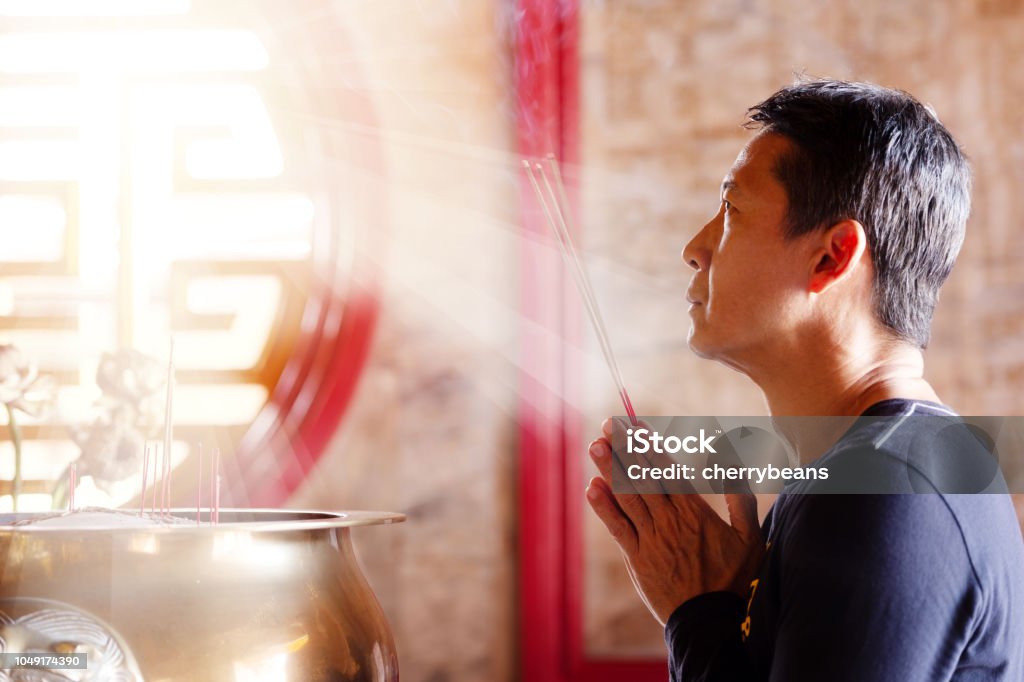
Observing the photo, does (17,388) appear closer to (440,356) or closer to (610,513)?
(610,513)

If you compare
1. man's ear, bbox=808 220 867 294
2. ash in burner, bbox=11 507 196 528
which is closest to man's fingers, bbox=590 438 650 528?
man's ear, bbox=808 220 867 294

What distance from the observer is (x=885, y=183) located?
869 mm

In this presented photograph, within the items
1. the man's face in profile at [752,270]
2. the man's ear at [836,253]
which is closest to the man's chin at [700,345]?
the man's face in profile at [752,270]

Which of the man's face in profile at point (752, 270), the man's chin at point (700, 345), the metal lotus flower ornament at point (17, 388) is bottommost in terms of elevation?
the metal lotus flower ornament at point (17, 388)

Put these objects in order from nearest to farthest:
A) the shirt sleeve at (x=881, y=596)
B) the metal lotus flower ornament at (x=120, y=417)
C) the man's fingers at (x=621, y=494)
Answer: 1. the shirt sleeve at (x=881, y=596)
2. the man's fingers at (x=621, y=494)
3. the metal lotus flower ornament at (x=120, y=417)

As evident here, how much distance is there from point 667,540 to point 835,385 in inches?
8.4

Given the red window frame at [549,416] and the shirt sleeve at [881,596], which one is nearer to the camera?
the shirt sleeve at [881,596]

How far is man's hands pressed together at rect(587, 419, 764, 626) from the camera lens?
869 mm

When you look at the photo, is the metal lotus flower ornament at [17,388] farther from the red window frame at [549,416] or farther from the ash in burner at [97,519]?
the red window frame at [549,416]

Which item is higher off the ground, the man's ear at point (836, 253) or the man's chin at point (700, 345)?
the man's ear at point (836, 253)

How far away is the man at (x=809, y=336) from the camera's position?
75 cm

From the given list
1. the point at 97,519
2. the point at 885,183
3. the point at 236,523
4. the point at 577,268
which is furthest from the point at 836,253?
the point at 97,519

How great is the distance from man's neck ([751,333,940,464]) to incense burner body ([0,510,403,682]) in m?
0.48

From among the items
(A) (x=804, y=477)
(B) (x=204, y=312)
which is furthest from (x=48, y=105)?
(A) (x=804, y=477)
